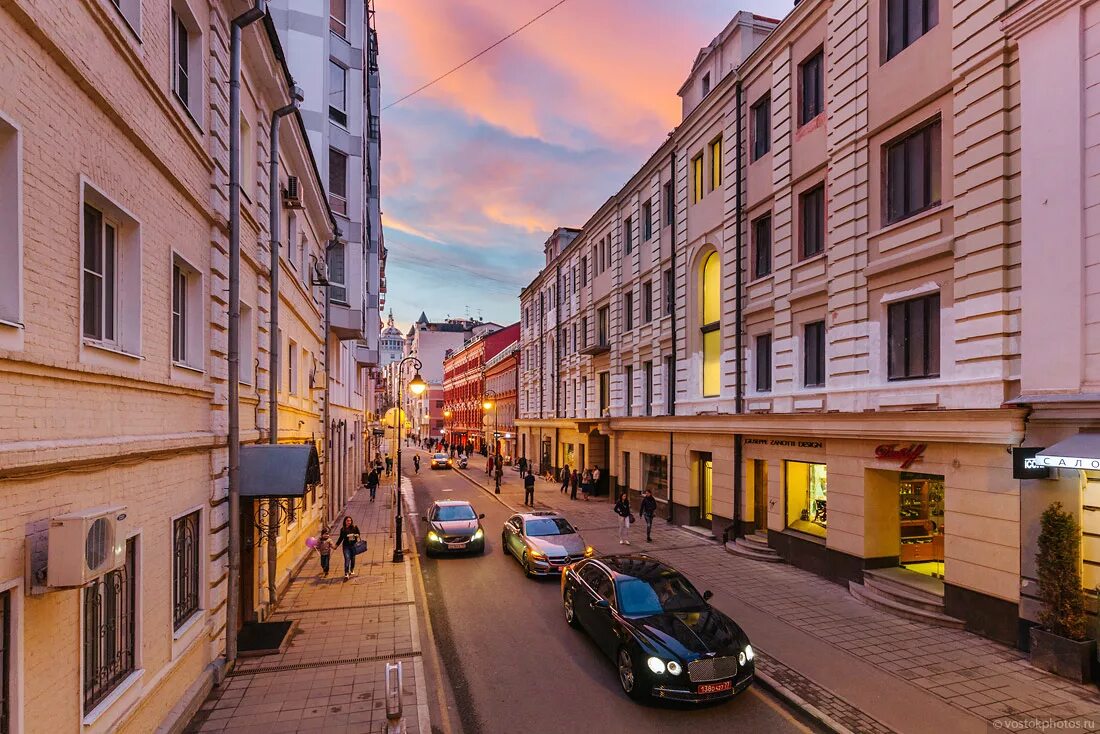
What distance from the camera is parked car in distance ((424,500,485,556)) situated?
57.9 ft

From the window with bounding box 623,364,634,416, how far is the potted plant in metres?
18.2

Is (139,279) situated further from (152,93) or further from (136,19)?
(136,19)

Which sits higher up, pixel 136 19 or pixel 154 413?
pixel 136 19

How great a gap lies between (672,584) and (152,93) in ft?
33.5

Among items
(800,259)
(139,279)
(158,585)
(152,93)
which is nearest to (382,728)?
(158,585)

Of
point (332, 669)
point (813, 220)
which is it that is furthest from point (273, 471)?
point (813, 220)

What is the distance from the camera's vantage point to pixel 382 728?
8008 mm

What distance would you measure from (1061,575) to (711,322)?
13.1 m

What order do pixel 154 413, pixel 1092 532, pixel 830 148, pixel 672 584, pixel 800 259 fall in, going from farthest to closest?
pixel 800 259, pixel 830 148, pixel 672 584, pixel 1092 532, pixel 154 413

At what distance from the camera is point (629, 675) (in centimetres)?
878

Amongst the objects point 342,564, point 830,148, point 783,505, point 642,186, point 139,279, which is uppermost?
point 642,186

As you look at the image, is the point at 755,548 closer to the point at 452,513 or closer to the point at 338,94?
the point at 452,513

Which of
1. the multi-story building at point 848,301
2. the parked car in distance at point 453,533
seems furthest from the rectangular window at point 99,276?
the multi-story building at point 848,301

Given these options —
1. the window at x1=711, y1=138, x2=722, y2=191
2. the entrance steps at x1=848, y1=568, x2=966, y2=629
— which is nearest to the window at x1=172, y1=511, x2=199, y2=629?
the entrance steps at x1=848, y1=568, x2=966, y2=629
